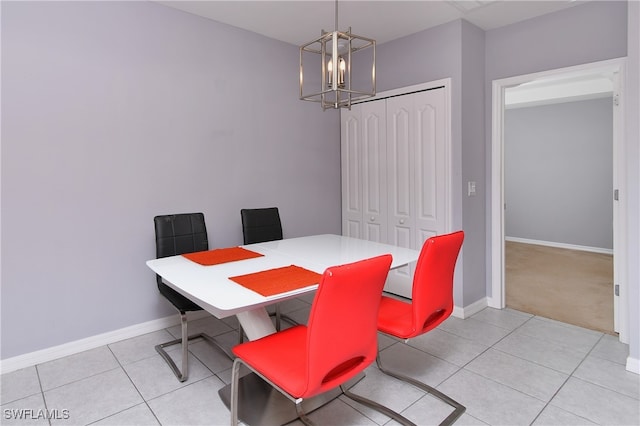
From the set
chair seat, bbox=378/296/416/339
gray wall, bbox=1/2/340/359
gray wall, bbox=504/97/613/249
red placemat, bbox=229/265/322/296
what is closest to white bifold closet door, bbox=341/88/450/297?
gray wall, bbox=1/2/340/359

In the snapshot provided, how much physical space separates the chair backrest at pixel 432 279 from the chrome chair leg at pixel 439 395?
452 millimetres

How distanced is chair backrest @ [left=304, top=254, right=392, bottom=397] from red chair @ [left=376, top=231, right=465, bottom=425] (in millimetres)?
366

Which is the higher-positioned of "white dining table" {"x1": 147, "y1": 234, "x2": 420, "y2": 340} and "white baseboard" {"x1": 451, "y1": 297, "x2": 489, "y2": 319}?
"white dining table" {"x1": 147, "y1": 234, "x2": 420, "y2": 340}

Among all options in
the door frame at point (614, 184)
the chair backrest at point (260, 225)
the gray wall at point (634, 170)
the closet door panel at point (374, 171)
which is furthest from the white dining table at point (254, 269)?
the door frame at point (614, 184)

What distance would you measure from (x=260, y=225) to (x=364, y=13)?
2.04 meters

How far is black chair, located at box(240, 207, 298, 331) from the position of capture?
3.24 metres

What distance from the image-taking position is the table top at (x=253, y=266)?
5.22ft

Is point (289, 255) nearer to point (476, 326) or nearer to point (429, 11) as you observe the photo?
point (476, 326)

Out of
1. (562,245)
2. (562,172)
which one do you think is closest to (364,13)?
(562,172)

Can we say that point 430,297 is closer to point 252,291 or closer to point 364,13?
point 252,291

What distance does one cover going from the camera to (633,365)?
239cm

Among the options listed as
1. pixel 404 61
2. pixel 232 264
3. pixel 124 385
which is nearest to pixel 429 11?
Answer: pixel 404 61

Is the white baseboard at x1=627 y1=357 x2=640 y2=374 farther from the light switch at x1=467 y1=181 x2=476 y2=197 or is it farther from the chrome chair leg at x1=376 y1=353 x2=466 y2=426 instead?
the light switch at x1=467 y1=181 x2=476 y2=197

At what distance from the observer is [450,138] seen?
337 centimetres
